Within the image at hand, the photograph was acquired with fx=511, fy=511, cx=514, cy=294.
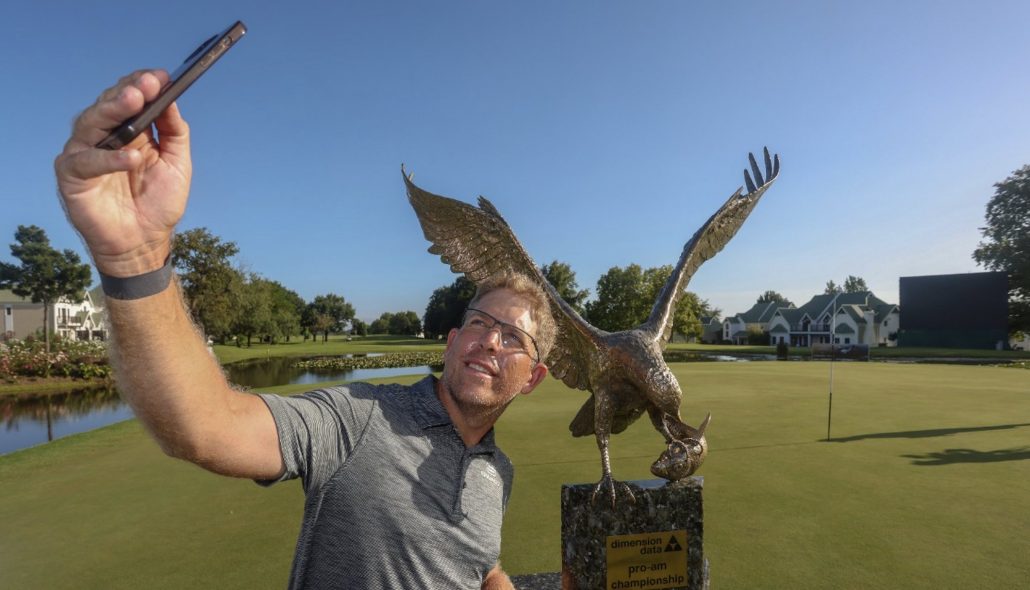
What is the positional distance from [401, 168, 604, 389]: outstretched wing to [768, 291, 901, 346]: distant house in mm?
47352

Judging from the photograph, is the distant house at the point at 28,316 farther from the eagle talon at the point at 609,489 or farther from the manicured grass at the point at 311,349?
the eagle talon at the point at 609,489

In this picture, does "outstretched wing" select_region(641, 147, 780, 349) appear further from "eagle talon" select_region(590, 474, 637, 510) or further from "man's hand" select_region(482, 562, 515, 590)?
"man's hand" select_region(482, 562, 515, 590)

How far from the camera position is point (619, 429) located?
12.0 ft

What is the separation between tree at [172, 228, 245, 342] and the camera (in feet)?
97.0

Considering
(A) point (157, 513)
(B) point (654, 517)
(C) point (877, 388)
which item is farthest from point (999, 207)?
(A) point (157, 513)

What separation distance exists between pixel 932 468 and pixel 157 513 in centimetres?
758

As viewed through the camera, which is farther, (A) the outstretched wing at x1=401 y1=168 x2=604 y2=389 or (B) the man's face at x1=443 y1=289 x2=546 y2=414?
(A) the outstretched wing at x1=401 y1=168 x2=604 y2=389

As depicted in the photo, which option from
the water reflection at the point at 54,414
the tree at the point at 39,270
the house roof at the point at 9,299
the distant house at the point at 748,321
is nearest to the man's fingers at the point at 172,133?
the water reflection at the point at 54,414

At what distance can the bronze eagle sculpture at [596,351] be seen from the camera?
313 cm

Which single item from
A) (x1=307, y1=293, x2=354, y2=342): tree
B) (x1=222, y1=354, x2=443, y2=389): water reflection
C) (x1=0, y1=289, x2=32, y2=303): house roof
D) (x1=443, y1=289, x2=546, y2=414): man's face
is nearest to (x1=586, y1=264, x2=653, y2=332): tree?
(x1=222, y1=354, x2=443, y2=389): water reflection

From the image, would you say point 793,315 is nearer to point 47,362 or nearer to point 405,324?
point 47,362

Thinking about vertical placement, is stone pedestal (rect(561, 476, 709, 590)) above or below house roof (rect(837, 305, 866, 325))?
below

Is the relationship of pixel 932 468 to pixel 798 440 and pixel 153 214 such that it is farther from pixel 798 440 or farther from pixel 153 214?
pixel 153 214

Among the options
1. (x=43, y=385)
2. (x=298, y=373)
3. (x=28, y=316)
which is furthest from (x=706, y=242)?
(x=28, y=316)
